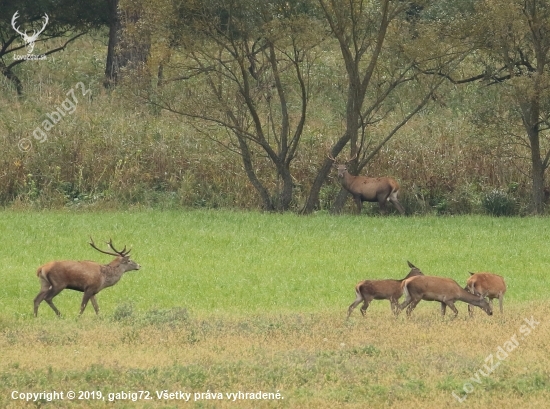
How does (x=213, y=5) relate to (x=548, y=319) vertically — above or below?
above

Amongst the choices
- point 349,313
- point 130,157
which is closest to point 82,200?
point 130,157

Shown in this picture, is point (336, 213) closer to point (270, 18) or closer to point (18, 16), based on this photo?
point (270, 18)

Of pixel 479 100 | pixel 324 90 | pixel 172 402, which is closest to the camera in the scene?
pixel 172 402

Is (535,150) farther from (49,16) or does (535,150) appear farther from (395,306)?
(49,16)

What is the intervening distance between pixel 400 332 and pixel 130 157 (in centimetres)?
1764

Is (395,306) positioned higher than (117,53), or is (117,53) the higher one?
(117,53)

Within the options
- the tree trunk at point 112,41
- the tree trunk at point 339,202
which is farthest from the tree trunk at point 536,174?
the tree trunk at point 112,41

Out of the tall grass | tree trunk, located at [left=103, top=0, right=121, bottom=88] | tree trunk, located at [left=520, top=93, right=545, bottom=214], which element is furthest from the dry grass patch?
tree trunk, located at [left=103, top=0, right=121, bottom=88]

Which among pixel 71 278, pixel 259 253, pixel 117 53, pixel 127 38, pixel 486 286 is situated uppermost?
pixel 127 38

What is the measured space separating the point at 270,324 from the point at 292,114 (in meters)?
20.6

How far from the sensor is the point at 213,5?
1027 inches

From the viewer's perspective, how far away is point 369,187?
27.8 metres

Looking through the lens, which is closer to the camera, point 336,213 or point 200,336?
point 200,336

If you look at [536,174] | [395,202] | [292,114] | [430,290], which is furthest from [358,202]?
[430,290]
